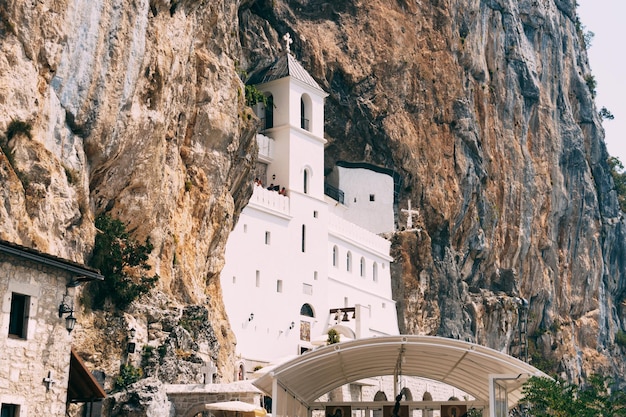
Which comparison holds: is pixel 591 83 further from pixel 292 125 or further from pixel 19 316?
pixel 19 316

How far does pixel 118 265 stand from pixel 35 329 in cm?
1211

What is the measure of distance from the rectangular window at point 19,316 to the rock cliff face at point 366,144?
518cm

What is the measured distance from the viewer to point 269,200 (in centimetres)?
4978

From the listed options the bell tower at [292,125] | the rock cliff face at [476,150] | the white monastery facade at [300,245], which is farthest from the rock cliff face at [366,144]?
the white monastery facade at [300,245]

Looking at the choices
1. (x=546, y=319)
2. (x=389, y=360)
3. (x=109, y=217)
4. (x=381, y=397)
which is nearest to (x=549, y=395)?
(x=389, y=360)

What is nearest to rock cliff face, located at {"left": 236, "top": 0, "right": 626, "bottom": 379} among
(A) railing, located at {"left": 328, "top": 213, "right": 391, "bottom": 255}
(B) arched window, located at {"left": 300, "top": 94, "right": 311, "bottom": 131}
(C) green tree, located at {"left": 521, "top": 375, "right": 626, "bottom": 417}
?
(A) railing, located at {"left": 328, "top": 213, "right": 391, "bottom": 255}

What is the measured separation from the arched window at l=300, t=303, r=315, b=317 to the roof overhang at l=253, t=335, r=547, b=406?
21.4 m

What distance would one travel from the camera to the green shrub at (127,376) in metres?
30.3

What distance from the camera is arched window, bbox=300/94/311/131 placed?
55531 millimetres

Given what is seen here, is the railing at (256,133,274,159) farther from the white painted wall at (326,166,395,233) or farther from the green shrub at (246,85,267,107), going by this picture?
the white painted wall at (326,166,395,233)

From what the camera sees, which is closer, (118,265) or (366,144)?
(118,265)

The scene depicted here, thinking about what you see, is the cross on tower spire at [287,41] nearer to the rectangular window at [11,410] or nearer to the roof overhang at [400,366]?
the roof overhang at [400,366]

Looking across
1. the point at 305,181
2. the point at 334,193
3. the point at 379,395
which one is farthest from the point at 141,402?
the point at 334,193

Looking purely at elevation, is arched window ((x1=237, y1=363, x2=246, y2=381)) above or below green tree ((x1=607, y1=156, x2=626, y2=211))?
below
